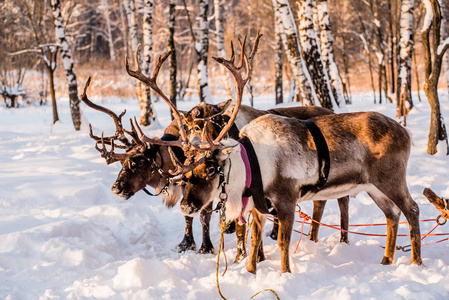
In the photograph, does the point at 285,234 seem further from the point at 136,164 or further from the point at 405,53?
the point at 405,53

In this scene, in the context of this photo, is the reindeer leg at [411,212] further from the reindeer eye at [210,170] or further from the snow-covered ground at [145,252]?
the reindeer eye at [210,170]

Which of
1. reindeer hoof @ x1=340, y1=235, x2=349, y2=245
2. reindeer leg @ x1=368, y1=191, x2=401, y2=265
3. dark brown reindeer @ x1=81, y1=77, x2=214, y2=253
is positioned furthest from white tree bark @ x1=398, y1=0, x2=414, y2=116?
dark brown reindeer @ x1=81, y1=77, x2=214, y2=253

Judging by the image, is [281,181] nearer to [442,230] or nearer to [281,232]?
[281,232]

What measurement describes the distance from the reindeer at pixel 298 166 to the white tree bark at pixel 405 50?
683 cm

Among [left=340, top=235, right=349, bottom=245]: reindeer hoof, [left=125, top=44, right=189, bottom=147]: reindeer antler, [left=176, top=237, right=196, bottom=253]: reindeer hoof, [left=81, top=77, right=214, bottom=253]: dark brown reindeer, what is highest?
[left=125, top=44, right=189, bottom=147]: reindeer antler

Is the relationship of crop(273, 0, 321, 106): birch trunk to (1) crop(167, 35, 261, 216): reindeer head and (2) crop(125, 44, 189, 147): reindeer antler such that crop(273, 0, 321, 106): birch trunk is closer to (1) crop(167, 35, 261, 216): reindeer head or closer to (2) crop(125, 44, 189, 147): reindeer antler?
(2) crop(125, 44, 189, 147): reindeer antler

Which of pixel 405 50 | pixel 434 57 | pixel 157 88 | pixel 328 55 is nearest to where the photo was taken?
pixel 157 88

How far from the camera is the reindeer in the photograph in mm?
3580

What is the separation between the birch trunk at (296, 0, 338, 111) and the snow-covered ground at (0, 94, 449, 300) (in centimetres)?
188

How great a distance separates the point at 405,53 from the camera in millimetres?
11430

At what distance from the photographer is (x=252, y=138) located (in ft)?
12.7

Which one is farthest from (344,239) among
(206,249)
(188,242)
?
(188,242)

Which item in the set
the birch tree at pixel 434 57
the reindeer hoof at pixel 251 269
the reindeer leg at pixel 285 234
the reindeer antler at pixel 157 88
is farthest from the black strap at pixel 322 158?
the birch tree at pixel 434 57

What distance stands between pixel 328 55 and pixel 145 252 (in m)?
7.50
